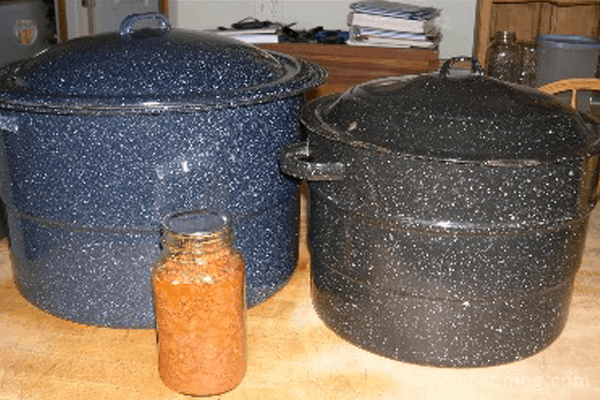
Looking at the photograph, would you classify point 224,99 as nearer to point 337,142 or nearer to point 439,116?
point 337,142

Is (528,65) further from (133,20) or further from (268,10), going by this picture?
(133,20)

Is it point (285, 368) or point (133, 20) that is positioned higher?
point (133, 20)

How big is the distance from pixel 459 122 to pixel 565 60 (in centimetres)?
191

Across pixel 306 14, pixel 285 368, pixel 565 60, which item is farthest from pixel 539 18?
pixel 285 368

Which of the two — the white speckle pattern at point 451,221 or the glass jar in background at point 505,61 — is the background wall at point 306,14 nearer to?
the glass jar in background at point 505,61

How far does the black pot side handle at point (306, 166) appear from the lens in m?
0.75

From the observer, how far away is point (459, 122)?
0.72 meters

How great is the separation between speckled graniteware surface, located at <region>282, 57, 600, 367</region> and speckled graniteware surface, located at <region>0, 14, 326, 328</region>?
8 centimetres

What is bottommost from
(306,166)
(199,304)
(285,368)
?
(285,368)

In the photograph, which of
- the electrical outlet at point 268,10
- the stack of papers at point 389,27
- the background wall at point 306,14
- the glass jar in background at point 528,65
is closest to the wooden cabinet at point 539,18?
the background wall at point 306,14

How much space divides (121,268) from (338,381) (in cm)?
29

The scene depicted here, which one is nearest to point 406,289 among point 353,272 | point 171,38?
point 353,272

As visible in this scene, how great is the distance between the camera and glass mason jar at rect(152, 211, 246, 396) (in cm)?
70

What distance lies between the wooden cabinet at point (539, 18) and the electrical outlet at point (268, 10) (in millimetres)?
905
